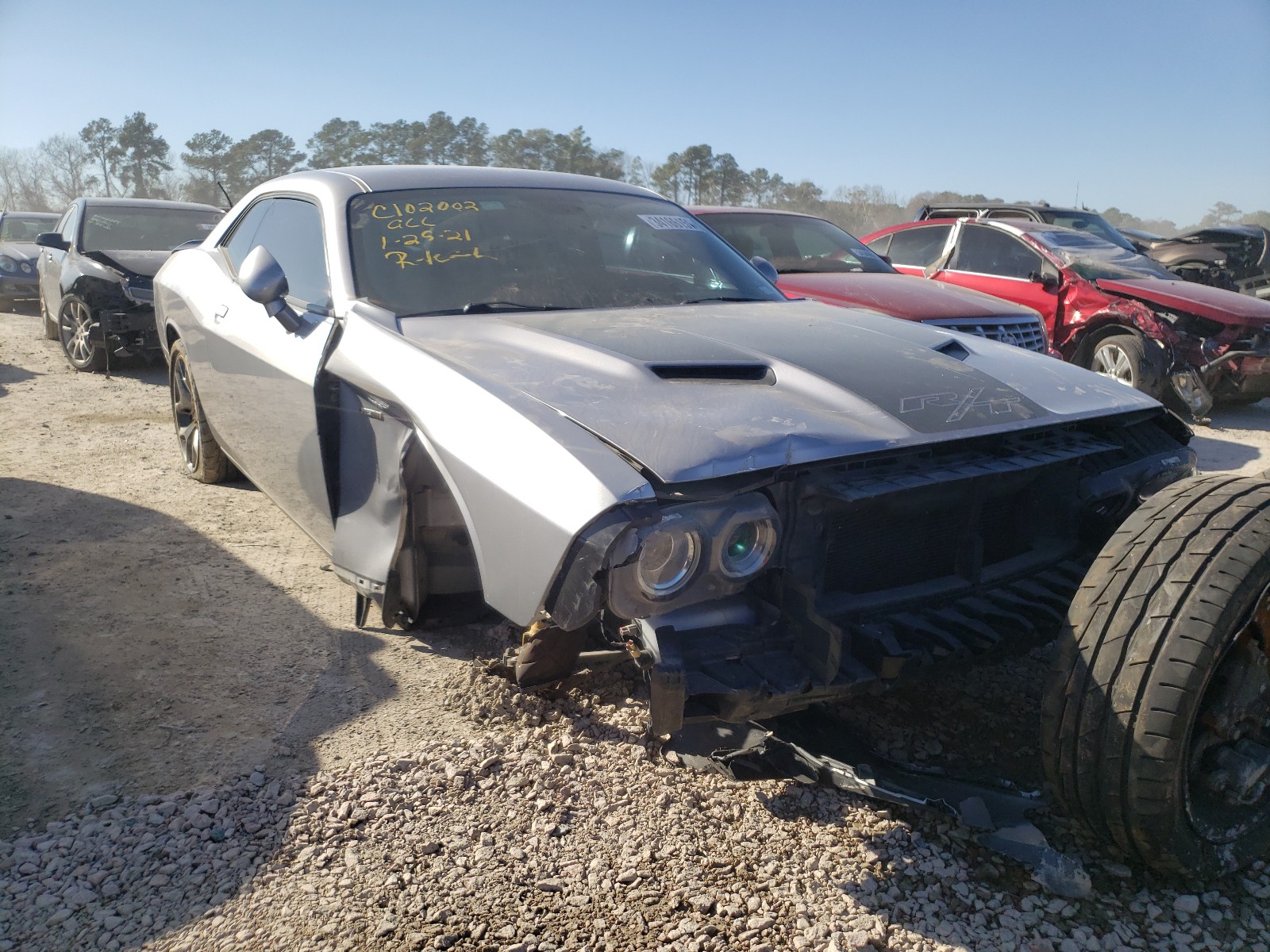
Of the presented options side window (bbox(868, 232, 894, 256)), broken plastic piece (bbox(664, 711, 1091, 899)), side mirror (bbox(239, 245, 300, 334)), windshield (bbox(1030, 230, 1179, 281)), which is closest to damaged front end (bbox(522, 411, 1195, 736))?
broken plastic piece (bbox(664, 711, 1091, 899))

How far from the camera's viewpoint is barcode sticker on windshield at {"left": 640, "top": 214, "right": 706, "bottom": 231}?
149 inches

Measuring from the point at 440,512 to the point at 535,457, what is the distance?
0.79m

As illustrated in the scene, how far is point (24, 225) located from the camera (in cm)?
1567

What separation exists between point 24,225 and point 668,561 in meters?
17.7

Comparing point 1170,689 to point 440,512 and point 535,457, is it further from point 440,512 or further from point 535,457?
point 440,512

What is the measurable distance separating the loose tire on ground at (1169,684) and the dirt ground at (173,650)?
1.68 meters

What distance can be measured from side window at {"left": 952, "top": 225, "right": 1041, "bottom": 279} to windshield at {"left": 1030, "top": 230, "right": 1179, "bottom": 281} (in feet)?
0.59

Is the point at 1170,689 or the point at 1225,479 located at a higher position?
the point at 1225,479

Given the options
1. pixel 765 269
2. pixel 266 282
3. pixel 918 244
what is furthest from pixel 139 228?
pixel 918 244

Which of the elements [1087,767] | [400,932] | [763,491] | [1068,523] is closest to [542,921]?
[400,932]

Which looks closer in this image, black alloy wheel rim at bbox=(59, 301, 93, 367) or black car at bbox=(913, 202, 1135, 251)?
black alloy wheel rim at bbox=(59, 301, 93, 367)

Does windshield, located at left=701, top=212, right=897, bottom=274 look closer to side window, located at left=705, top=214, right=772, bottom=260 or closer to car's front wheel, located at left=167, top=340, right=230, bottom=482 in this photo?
side window, located at left=705, top=214, right=772, bottom=260

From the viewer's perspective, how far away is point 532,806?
239cm

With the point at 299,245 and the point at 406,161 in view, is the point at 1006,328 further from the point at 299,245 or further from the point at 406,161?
the point at 406,161
